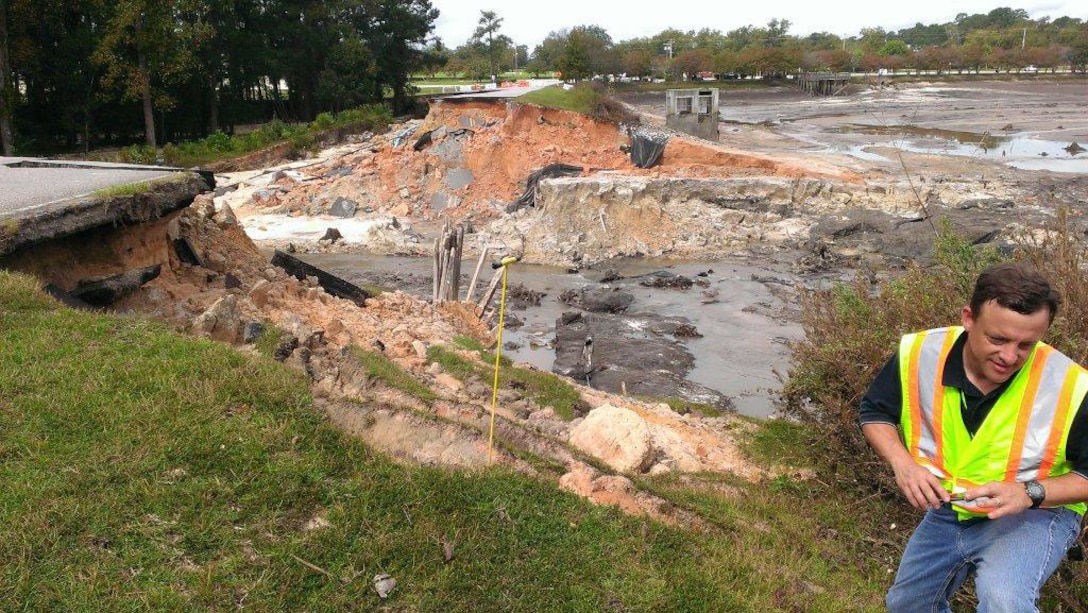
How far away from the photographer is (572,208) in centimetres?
2339

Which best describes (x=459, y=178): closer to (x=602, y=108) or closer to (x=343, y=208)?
(x=343, y=208)

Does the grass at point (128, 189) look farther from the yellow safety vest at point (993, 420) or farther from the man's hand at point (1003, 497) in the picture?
the man's hand at point (1003, 497)

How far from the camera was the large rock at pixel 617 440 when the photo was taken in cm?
677

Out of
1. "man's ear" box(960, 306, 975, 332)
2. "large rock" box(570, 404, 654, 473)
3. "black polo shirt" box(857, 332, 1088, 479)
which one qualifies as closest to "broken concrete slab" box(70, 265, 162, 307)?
"large rock" box(570, 404, 654, 473)

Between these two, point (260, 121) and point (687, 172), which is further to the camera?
point (260, 121)

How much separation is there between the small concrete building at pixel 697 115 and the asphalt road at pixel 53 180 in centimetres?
A: 2648

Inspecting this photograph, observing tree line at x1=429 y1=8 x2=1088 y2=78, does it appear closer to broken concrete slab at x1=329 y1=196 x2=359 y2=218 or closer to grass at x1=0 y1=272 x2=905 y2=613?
broken concrete slab at x1=329 y1=196 x2=359 y2=218

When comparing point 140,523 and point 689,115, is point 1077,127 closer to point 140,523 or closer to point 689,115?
point 689,115

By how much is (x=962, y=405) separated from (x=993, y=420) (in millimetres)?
122

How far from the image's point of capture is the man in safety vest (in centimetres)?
278

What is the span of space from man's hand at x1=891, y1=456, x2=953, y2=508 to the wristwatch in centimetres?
27

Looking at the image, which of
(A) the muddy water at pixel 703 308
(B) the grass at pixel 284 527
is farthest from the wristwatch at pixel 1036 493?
(A) the muddy water at pixel 703 308

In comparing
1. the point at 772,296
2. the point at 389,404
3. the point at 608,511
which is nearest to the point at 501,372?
the point at 389,404

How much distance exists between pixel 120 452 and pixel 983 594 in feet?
14.9
